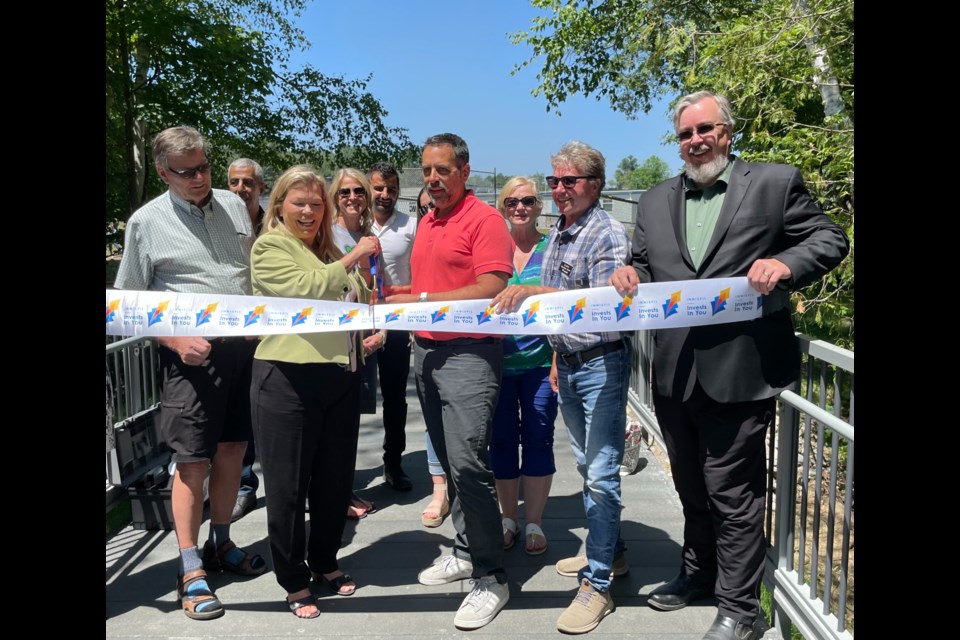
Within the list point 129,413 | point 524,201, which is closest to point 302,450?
point 129,413

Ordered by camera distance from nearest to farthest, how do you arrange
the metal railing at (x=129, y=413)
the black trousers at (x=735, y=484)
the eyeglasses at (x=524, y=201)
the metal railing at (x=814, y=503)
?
the metal railing at (x=814, y=503) → the black trousers at (x=735, y=484) → the metal railing at (x=129, y=413) → the eyeglasses at (x=524, y=201)

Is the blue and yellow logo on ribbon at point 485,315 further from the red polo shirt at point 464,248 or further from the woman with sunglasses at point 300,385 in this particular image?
the woman with sunglasses at point 300,385

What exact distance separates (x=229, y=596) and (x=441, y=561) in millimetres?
1063

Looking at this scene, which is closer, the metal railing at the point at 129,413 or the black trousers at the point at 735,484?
the black trousers at the point at 735,484

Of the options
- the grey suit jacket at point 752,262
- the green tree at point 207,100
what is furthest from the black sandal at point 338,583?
the green tree at point 207,100

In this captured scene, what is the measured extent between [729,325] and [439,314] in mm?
1273

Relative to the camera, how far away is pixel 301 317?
3594 millimetres

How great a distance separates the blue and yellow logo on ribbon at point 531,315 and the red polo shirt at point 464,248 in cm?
19

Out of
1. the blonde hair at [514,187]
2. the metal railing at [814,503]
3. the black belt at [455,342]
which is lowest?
the metal railing at [814,503]

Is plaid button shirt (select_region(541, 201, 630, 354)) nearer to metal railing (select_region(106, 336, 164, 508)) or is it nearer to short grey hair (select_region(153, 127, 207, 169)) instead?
short grey hair (select_region(153, 127, 207, 169))

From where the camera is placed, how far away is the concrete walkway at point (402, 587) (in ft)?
11.6

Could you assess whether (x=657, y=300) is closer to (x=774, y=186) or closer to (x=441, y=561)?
(x=774, y=186)

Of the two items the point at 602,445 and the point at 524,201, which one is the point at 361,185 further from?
the point at 602,445
